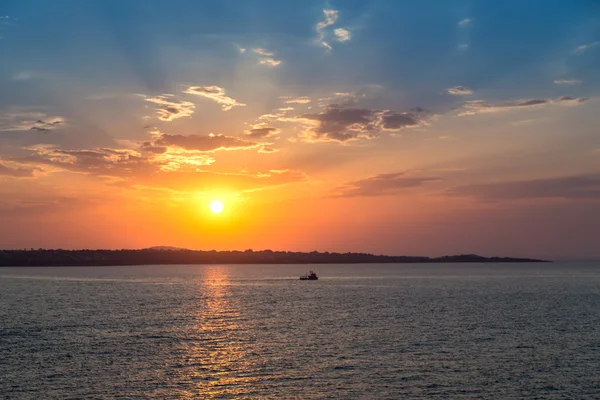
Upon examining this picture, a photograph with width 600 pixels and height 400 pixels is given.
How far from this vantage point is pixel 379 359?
67938 mm

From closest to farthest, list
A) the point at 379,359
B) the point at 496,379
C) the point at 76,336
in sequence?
the point at 496,379, the point at 379,359, the point at 76,336

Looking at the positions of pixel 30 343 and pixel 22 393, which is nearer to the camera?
pixel 22 393

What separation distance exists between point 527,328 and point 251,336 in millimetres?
47061

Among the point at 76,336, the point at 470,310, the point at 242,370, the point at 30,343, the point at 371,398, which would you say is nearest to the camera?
the point at 371,398

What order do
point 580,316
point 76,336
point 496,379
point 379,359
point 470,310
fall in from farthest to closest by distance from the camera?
1. point 470,310
2. point 580,316
3. point 76,336
4. point 379,359
5. point 496,379

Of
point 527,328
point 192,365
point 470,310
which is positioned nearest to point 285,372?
point 192,365

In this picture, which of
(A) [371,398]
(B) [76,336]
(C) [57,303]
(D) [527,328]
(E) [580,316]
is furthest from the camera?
(C) [57,303]

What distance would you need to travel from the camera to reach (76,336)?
8856cm

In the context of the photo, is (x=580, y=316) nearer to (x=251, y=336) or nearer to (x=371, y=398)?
(x=251, y=336)

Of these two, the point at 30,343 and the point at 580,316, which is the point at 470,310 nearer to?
the point at 580,316

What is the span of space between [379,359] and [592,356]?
2661 cm

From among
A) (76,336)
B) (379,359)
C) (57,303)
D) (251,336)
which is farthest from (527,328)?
(57,303)

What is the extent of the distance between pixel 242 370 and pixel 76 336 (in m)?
38.5

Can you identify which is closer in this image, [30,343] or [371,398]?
[371,398]
